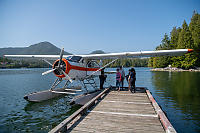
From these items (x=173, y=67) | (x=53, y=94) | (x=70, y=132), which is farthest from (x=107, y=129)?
(x=173, y=67)

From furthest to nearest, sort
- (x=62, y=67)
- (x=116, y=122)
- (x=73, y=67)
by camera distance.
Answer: (x=73, y=67), (x=62, y=67), (x=116, y=122)

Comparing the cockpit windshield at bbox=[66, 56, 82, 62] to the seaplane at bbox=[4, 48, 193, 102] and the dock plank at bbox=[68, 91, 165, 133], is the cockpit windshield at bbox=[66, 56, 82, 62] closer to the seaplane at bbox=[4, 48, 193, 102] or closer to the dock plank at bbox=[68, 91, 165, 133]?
the seaplane at bbox=[4, 48, 193, 102]

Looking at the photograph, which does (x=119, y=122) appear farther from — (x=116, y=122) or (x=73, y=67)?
(x=73, y=67)

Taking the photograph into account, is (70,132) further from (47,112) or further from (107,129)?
(47,112)

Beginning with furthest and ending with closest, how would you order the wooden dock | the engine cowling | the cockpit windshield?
the cockpit windshield < the engine cowling < the wooden dock

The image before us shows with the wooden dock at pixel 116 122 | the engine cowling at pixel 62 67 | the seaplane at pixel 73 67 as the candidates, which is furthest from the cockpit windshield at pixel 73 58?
the wooden dock at pixel 116 122

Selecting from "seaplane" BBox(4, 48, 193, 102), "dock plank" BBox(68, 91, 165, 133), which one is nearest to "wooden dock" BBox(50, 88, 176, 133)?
"dock plank" BBox(68, 91, 165, 133)

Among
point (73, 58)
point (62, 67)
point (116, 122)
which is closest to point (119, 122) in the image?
point (116, 122)

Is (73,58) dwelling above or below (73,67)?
above

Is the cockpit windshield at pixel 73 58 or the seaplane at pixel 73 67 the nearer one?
the seaplane at pixel 73 67

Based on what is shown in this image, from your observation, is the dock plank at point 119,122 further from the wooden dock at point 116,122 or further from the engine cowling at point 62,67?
the engine cowling at point 62,67

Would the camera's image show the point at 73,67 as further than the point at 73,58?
No

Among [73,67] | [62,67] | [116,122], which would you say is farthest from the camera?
[73,67]

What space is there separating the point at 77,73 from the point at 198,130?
5802mm
